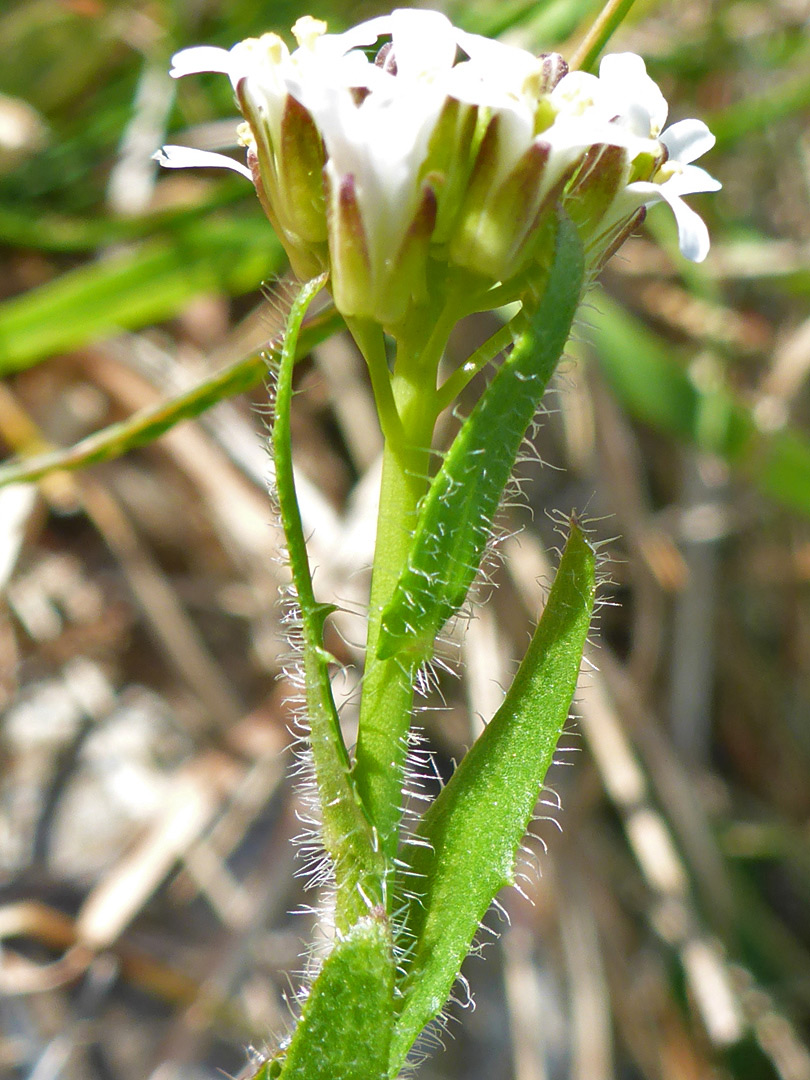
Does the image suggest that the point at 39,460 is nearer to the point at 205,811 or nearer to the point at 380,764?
the point at 380,764

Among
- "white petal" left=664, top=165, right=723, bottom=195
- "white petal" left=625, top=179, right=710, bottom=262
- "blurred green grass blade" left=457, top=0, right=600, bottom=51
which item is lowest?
"white petal" left=625, top=179, right=710, bottom=262

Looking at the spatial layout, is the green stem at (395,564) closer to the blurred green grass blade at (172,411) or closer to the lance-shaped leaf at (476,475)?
the lance-shaped leaf at (476,475)

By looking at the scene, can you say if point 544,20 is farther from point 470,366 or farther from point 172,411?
point 470,366

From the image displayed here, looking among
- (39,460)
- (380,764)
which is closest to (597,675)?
Result: (39,460)

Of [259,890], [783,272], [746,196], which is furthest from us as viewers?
[746,196]

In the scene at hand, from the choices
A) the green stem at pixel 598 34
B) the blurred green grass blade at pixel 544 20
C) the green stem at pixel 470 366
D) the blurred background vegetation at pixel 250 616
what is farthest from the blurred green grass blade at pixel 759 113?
the green stem at pixel 470 366

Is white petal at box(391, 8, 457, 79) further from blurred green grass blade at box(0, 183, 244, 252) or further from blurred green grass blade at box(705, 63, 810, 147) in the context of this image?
blurred green grass blade at box(705, 63, 810, 147)

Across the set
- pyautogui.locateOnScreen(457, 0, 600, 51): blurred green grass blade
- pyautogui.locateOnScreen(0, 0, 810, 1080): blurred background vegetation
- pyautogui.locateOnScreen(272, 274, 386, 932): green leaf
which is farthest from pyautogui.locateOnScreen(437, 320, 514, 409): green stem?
pyautogui.locateOnScreen(457, 0, 600, 51): blurred green grass blade
